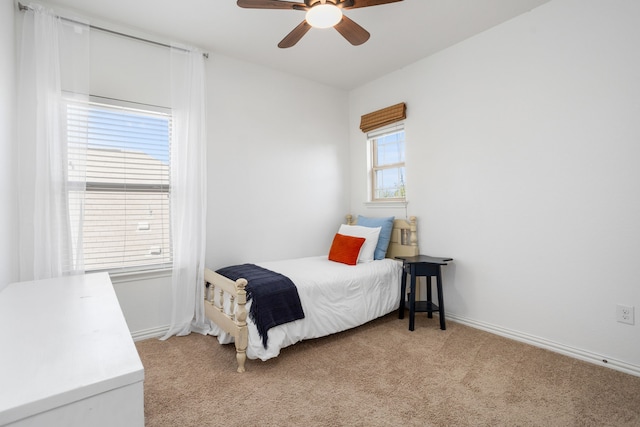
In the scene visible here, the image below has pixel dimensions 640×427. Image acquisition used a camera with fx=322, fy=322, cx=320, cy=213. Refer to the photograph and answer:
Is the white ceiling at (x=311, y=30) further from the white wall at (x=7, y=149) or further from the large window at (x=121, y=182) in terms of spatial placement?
the large window at (x=121, y=182)

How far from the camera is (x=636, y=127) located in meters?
2.11

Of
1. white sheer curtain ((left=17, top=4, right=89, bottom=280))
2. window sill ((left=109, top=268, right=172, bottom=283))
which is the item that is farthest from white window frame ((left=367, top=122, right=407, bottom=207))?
white sheer curtain ((left=17, top=4, right=89, bottom=280))

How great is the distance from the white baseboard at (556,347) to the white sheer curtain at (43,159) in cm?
340

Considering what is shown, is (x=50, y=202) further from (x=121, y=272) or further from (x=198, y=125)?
(x=198, y=125)

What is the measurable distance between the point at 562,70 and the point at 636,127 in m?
0.66

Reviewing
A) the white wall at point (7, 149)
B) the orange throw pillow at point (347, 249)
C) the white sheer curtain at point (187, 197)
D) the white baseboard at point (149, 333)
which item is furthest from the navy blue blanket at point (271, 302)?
the white wall at point (7, 149)

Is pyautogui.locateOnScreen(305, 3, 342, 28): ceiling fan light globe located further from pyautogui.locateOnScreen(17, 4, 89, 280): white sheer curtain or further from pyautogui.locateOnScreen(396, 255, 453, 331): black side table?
pyautogui.locateOnScreen(396, 255, 453, 331): black side table

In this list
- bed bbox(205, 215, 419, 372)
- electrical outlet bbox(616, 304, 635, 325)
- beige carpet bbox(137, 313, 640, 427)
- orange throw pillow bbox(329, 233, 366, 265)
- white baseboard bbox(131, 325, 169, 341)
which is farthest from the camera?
orange throw pillow bbox(329, 233, 366, 265)

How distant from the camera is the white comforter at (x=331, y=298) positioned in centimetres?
235

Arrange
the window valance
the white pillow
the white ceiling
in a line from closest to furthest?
the white ceiling
the white pillow
the window valance

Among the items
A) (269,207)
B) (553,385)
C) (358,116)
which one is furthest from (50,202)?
(553,385)

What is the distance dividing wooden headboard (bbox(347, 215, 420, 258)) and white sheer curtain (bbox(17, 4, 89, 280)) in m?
2.91

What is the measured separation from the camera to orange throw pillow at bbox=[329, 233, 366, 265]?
3.27 m

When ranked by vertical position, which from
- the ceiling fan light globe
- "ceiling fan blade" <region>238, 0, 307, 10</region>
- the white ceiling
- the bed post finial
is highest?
the white ceiling
